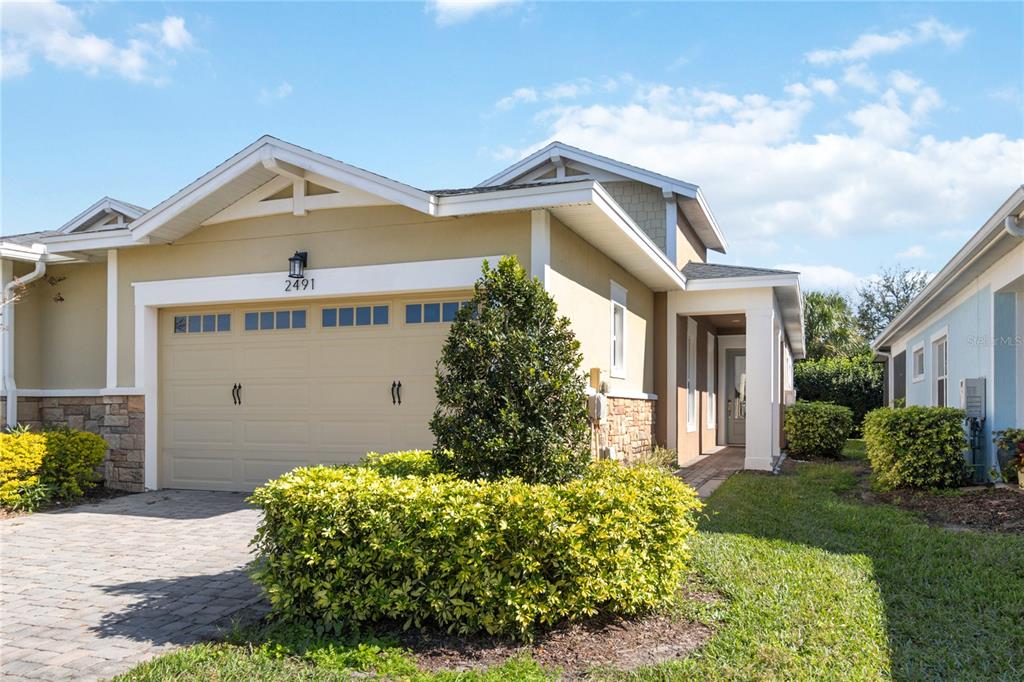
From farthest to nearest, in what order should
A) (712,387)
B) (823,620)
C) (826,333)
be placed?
(826,333) < (712,387) < (823,620)

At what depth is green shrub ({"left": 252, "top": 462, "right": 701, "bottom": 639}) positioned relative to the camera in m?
4.36

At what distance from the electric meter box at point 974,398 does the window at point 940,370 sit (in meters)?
3.30

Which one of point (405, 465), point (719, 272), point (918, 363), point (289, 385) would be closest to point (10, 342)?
point (289, 385)

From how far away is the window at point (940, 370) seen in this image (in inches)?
542

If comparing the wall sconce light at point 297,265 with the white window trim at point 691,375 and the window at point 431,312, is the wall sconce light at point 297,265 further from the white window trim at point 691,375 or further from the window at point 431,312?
the white window trim at point 691,375

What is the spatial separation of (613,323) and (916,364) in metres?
9.79

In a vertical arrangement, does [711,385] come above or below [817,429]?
above

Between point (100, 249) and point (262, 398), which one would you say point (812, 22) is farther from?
point (100, 249)

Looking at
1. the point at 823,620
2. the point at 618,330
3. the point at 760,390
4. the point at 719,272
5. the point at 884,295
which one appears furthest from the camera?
the point at 884,295

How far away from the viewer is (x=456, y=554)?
14.3 feet

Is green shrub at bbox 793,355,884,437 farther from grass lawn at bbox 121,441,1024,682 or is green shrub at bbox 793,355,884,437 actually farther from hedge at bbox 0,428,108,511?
hedge at bbox 0,428,108,511

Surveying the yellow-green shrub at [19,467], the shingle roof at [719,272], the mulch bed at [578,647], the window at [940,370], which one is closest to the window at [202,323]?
the yellow-green shrub at [19,467]

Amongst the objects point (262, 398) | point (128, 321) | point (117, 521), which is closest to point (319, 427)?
point (262, 398)

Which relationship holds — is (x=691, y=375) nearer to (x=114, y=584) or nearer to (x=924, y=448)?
(x=924, y=448)
